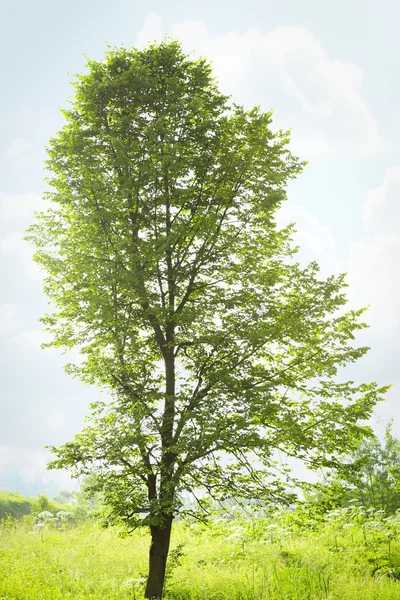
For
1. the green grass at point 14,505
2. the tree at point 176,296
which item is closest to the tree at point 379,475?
the tree at point 176,296

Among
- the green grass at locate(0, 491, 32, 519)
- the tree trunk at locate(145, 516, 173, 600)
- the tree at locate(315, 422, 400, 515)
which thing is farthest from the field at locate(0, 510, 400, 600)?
the green grass at locate(0, 491, 32, 519)

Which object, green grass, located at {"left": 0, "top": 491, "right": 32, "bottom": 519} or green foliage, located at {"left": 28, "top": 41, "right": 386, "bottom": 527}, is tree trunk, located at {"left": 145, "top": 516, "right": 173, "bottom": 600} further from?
green grass, located at {"left": 0, "top": 491, "right": 32, "bottom": 519}

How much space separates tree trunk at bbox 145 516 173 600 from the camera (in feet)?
30.4

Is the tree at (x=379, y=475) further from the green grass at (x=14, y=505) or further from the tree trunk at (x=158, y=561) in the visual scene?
the green grass at (x=14, y=505)

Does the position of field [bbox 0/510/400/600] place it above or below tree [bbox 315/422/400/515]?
below

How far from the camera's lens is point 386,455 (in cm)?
3309

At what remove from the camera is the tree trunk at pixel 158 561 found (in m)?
9.26

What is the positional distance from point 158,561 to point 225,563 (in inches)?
127

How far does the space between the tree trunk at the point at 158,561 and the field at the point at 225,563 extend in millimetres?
304

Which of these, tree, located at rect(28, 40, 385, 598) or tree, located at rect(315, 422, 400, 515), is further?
tree, located at rect(315, 422, 400, 515)

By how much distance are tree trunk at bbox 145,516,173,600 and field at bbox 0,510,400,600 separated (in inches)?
12.0

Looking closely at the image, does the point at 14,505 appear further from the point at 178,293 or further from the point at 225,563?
the point at 178,293

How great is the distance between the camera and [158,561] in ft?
31.1

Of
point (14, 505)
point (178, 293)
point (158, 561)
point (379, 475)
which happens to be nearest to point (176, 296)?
point (178, 293)
